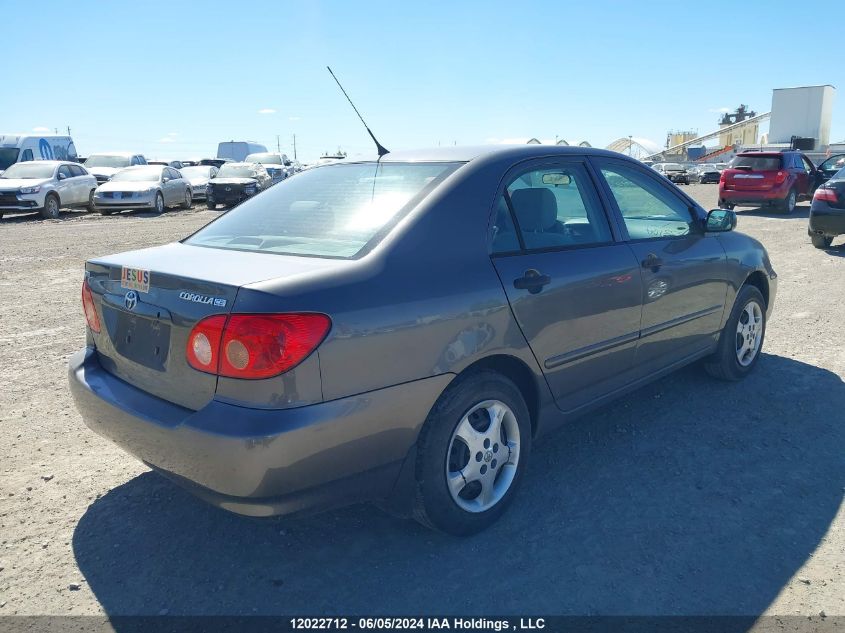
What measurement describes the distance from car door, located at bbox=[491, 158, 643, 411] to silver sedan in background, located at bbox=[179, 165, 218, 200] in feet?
72.1

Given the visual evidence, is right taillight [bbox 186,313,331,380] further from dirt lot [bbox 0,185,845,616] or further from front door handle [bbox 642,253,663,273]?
front door handle [bbox 642,253,663,273]

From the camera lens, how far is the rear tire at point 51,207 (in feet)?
59.7

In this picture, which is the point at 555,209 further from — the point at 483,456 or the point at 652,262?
the point at 483,456

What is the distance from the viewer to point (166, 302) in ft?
8.45

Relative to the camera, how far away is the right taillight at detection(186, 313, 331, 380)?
7.61 feet

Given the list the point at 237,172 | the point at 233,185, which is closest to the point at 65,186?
the point at 233,185

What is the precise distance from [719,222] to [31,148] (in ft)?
92.3

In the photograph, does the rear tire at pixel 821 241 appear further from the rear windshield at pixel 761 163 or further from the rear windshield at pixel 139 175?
the rear windshield at pixel 139 175

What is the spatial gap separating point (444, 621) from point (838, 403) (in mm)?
3363

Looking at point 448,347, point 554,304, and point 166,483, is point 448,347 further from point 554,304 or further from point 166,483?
point 166,483

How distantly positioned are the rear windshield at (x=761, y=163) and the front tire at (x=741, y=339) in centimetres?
1440

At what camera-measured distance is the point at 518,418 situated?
123 inches

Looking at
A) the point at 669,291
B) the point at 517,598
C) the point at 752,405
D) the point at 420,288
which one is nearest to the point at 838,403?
the point at 752,405

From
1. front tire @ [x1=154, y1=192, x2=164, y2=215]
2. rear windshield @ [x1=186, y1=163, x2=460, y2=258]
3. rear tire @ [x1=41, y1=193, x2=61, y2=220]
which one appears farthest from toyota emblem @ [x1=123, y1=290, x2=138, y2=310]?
front tire @ [x1=154, y1=192, x2=164, y2=215]
